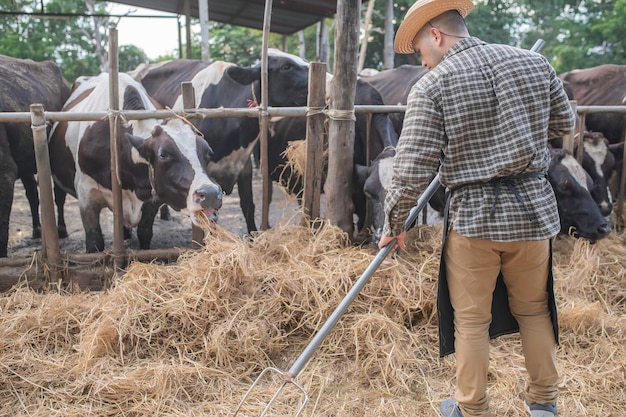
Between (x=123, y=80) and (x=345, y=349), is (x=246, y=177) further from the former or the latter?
(x=345, y=349)

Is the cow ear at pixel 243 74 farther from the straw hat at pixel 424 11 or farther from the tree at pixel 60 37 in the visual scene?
the tree at pixel 60 37

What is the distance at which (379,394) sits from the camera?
305cm

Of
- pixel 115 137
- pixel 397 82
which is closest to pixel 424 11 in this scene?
pixel 115 137

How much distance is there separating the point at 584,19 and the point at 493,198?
59.2 ft

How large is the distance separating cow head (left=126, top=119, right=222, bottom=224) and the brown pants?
214cm

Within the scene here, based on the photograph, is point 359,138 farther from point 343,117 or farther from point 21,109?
point 21,109

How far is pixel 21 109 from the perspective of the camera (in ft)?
17.7

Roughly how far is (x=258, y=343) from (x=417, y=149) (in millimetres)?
1701

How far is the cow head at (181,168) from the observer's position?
412 cm

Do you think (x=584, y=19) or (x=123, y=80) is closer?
(x=123, y=80)

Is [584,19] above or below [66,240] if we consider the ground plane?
above

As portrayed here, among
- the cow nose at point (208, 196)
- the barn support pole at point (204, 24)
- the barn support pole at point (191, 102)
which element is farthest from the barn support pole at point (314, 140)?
the barn support pole at point (204, 24)

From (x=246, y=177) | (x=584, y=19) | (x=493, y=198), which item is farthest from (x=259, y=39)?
(x=493, y=198)

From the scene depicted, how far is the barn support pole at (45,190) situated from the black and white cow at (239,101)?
78.2 inches
